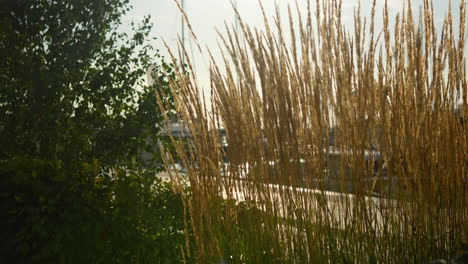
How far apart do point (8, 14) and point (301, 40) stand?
309cm

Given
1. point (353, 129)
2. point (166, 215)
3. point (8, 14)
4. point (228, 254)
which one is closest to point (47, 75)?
point (8, 14)

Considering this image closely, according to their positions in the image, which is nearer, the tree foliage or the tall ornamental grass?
the tall ornamental grass

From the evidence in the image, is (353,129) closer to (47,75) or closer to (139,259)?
(139,259)

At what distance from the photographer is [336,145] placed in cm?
176

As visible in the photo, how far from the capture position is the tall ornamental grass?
1.67 metres

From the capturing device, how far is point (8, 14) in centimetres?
396

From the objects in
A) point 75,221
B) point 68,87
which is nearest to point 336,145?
point 75,221

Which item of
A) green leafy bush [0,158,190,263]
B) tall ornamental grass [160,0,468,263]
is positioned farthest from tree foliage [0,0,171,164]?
tall ornamental grass [160,0,468,263]

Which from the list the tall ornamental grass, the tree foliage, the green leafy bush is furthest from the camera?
the tree foliage

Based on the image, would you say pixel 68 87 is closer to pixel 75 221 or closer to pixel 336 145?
pixel 75 221

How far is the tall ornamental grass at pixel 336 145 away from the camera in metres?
1.67

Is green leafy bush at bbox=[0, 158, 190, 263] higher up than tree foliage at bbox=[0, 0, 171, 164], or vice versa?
tree foliage at bbox=[0, 0, 171, 164]

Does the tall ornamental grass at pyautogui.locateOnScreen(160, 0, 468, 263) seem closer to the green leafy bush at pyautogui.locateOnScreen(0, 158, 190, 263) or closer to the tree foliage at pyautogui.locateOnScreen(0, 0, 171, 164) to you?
the green leafy bush at pyautogui.locateOnScreen(0, 158, 190, 263)

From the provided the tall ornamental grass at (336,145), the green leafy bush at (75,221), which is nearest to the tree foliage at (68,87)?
the green leafy bush at (75,221)
